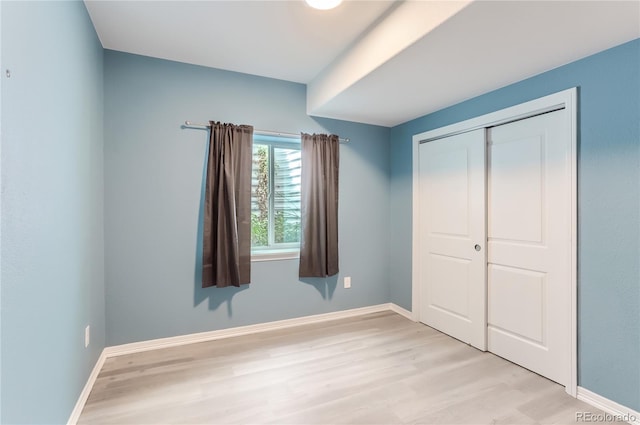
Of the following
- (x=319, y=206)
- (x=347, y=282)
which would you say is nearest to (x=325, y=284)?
(x=347, y=282)

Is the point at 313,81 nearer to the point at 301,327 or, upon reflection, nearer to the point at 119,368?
the point at 301,327

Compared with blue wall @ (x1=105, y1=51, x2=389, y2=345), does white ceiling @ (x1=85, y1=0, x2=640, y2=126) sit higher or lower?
higher

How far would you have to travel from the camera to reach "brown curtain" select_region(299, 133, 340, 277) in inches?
122

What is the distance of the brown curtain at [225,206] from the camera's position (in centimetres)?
267

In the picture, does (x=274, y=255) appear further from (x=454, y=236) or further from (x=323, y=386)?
(x=454, y=236)

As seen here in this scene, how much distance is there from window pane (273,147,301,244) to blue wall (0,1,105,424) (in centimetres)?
157

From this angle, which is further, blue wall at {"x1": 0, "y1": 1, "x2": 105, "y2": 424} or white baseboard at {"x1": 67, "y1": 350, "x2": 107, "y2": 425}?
white baseboard at {"x1": 67, "y1": 350, "x2": 107, "y2": 425}

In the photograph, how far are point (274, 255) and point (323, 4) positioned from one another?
2.13 meters

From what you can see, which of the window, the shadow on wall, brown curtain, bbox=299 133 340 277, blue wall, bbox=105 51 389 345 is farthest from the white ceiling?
the shadow on wall

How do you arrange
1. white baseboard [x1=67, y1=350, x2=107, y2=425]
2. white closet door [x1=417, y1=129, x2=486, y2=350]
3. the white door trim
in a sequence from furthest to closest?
white closet door [x1=417, y1=129, x2=486, y2=350], the white door trim, white baseboard [x1=67, y1=350, x2=107, y2=425]

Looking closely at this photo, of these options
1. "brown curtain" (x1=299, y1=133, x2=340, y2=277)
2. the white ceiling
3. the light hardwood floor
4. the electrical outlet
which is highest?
the white ceiling

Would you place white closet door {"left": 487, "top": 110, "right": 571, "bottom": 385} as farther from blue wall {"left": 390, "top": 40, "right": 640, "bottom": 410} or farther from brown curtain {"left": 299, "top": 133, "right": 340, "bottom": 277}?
brown curtain {"left": 299, "top": 133, "right": 340, "bottom": 277}

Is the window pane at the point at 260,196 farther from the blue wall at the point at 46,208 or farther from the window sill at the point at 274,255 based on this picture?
the blue wall at the point at 46,208

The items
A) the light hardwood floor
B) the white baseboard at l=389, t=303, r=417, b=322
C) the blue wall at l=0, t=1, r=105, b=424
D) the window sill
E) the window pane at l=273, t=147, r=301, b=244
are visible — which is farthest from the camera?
the white baseboard at l=389, t=303, r=417, b=322
